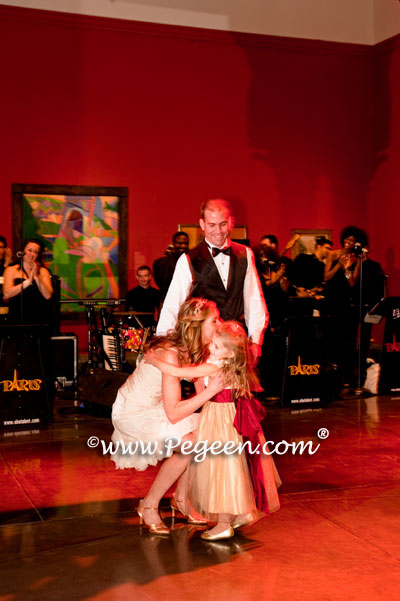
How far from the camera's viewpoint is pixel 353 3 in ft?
37.4

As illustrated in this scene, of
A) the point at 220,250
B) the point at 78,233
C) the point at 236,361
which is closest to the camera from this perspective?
the point at 236,361

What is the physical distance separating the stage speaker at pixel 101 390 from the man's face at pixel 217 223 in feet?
7.72

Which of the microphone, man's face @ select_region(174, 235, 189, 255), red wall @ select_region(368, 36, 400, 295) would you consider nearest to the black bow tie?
the microphone

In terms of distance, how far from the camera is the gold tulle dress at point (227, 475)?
3.69 m

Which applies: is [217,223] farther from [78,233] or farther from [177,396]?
[78,233]

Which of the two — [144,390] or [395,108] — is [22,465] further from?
[395,108]

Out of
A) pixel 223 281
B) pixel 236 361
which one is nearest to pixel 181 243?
pixel 223 281

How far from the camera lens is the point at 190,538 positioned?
3.82 metres

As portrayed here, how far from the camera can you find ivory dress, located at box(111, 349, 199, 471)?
4117 millimetres

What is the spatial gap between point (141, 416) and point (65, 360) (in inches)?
167

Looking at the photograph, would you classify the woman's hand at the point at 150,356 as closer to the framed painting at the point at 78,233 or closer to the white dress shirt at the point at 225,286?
the white dress shirt at the point at 225,286

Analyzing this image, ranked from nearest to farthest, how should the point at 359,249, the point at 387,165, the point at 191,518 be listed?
1. the point at 191,518
2. the point at 359,249
3. the point at 387,165

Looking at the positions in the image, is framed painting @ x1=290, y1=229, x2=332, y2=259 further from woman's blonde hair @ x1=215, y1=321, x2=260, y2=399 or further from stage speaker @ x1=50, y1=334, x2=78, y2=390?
woman's blonde hair @ x1=215, y1=321, x2=260, y2=399

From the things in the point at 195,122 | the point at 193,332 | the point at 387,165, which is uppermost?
the point at 195,122
